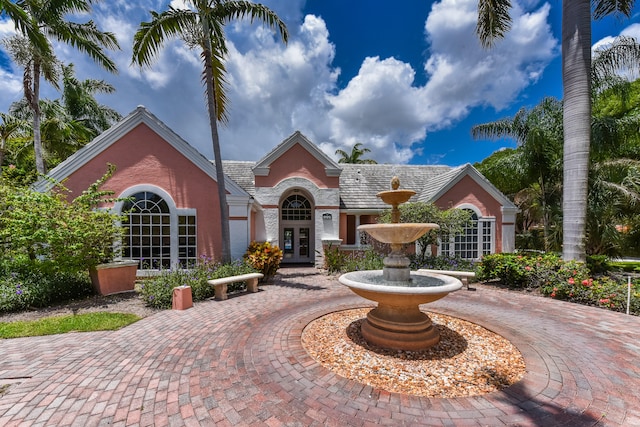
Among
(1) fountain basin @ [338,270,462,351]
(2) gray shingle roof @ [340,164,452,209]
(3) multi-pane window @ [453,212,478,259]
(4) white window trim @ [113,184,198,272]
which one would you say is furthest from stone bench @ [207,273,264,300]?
(3) multi-pane window @ [453,212,478,259]

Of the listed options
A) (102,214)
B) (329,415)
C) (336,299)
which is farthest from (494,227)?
(102,214)

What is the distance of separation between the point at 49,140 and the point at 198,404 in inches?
968

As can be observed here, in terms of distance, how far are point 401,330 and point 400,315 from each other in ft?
0.88

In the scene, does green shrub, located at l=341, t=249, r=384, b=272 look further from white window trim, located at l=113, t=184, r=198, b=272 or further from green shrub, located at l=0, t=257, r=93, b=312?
green shrub, located at l=0, t=257, r=93, b=312

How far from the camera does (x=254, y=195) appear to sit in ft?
45.8

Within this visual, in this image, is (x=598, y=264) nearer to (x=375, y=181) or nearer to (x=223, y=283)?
(x=375, y=181)

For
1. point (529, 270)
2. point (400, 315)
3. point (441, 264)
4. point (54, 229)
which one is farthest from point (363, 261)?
point (54, 229)

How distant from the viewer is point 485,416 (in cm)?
298

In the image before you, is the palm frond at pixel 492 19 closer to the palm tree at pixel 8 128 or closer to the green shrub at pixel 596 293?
the green shrub at pixel 596 293

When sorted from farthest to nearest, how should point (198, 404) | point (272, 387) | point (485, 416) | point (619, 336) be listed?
point (619, 336)
point (272, 387)
point (198, 404)
point (485, 416)

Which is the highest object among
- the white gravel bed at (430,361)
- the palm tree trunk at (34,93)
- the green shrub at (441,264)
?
the palm tree trunk at (34,93)

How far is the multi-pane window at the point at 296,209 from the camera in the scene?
1598 centimetres

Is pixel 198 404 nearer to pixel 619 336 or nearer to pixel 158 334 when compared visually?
pixel 158 334

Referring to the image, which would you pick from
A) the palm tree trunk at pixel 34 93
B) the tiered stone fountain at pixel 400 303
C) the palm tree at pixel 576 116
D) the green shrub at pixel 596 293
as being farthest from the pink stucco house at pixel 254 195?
the tiered stone fountain at pixel 400 303
